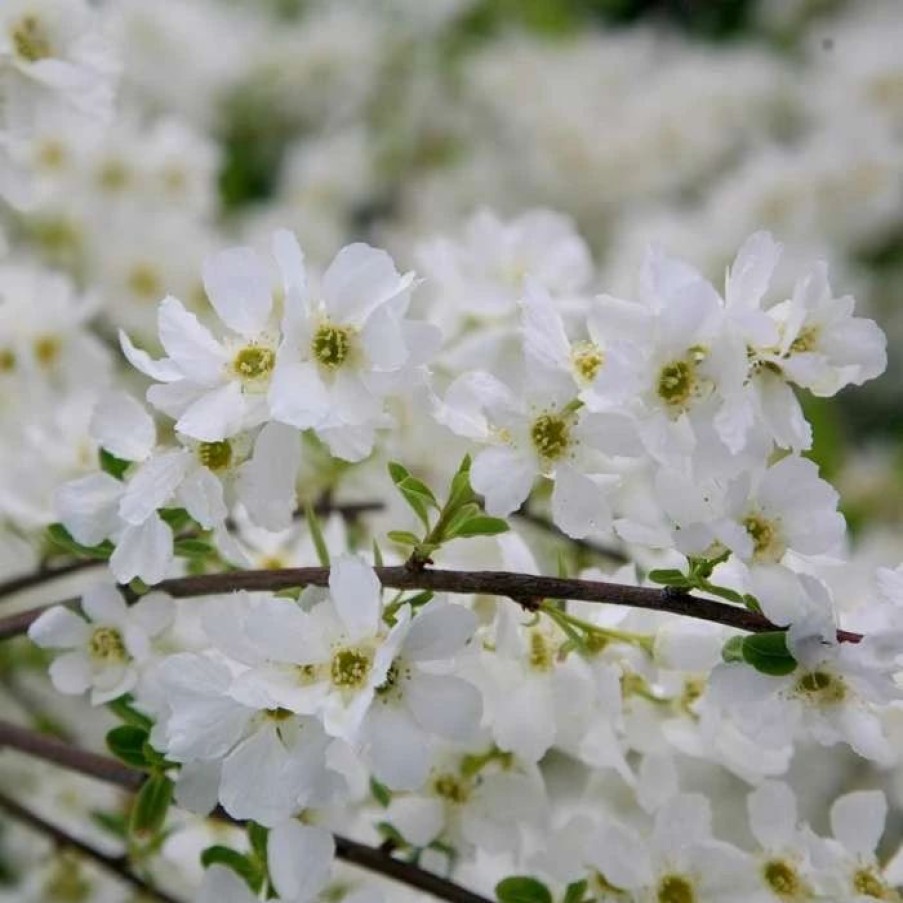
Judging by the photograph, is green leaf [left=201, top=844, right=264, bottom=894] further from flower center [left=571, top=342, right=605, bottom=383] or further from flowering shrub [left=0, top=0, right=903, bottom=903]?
flower center [left=571, top=342, right=605, bottom=383]

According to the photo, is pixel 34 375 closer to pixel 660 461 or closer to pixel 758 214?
pixel 660 461

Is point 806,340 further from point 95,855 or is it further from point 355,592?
point 95,855

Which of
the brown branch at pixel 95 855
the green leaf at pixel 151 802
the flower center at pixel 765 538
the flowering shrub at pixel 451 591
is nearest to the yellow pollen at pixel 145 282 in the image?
the flowering shrub at pixel 451 591

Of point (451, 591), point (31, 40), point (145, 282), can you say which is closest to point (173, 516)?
point (451, 591)

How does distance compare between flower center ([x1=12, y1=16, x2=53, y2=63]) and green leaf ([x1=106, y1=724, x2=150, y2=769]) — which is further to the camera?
flower center ([x1=12, y1=16, x2=53, y2=63])

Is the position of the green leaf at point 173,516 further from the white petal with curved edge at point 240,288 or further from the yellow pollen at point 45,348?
the yellow pollen at point 45,348

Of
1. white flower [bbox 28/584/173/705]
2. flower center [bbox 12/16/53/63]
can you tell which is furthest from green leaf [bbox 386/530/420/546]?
flower center [bbox 12/16/53/63]

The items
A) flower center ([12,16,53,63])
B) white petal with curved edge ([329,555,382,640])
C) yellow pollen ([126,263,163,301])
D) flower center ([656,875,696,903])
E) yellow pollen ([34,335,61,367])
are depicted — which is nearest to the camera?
white petal with curved edge ([329,555,382,640])

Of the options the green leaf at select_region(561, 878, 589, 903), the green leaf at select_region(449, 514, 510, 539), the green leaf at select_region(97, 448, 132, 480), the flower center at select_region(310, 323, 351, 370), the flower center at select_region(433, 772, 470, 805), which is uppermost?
the flower center at select_region(310, 323, 351, 370)
